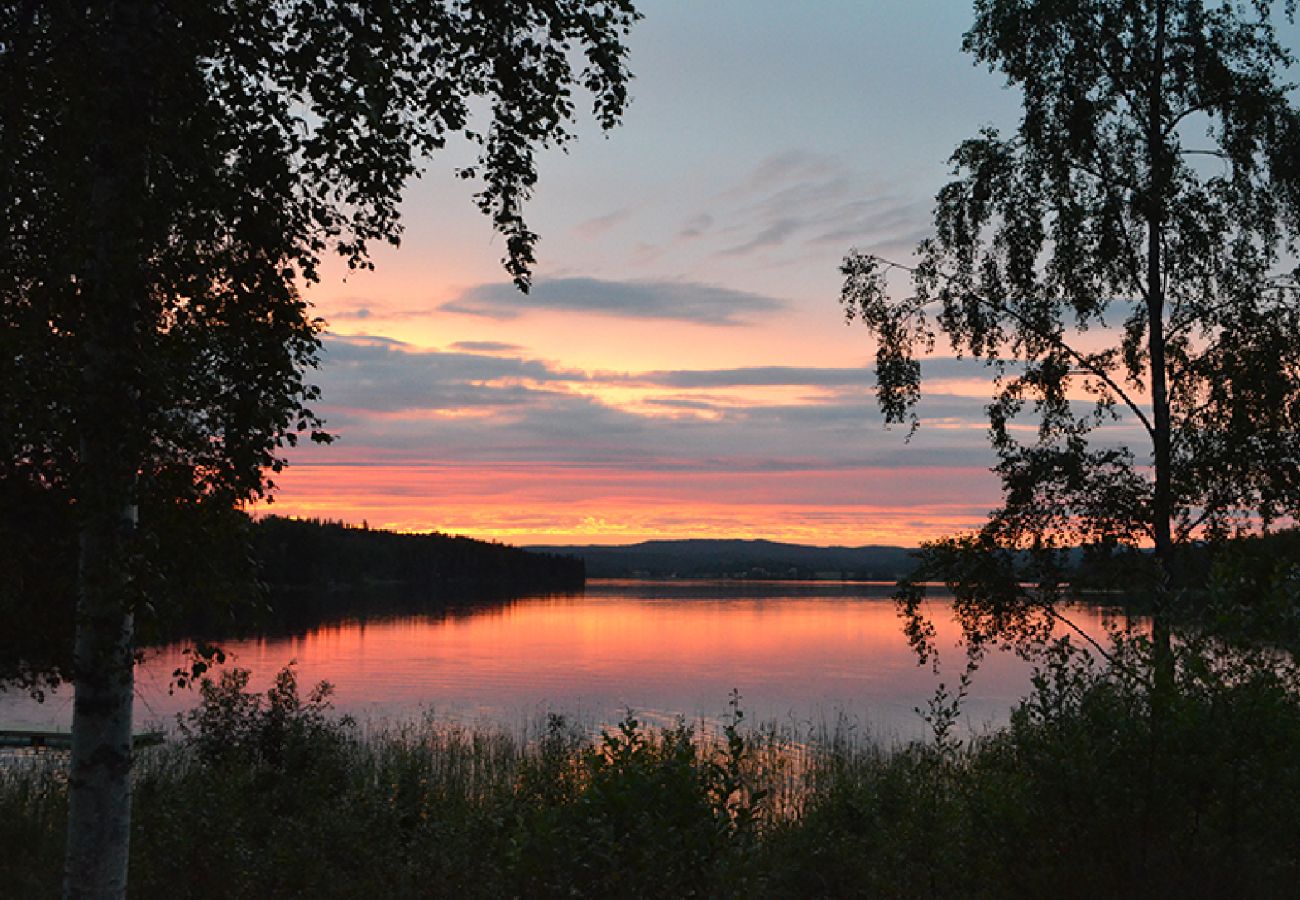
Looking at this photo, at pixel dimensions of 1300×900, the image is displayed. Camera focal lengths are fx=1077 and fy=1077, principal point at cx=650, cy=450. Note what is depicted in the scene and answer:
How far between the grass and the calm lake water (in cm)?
616

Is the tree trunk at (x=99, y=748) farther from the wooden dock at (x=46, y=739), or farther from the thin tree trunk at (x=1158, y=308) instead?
the wooden dock at (x=46, y=739)

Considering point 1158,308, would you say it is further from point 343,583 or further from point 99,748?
point 343,583

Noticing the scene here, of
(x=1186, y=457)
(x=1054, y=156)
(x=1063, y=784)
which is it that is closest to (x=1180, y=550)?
(x=1186, y=457)

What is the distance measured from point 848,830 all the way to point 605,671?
47.1 m

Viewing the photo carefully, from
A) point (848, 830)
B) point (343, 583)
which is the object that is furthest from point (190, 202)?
point (343, 583)

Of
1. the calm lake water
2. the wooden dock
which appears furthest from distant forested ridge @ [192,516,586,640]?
the wooden dock

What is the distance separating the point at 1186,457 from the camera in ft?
56.8

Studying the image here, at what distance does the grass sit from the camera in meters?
8.57

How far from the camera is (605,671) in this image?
6141cm

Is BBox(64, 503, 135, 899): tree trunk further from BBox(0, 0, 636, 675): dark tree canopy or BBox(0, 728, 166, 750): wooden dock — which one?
BBox(0, 728, 166, 750): wooden dock

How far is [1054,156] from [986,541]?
271 inches

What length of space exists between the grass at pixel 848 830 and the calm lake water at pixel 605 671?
243 inches

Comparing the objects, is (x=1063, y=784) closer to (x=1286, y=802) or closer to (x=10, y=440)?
(x=1286, y=802)

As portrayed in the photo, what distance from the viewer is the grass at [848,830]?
8570mm
